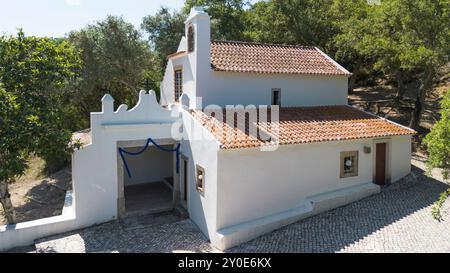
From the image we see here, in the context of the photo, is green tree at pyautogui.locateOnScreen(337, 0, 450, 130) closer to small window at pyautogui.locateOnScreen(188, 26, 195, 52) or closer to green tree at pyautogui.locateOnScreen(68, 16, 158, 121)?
small window at pyautogui.locateOnScreen(188, 26, 195, 52)

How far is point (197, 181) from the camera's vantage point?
14102 millimetres

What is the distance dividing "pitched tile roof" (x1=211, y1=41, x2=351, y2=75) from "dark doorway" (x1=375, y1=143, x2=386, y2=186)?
17.6 feet

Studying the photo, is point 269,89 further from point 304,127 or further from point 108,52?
point 108,52

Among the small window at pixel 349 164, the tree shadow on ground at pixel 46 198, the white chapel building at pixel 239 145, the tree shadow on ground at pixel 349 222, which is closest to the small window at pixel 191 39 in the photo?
the white chapel building at pixel 239 145

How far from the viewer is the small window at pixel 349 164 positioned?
15.9m

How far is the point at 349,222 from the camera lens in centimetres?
1366

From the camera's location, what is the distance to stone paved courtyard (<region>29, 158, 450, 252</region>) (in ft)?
38.9

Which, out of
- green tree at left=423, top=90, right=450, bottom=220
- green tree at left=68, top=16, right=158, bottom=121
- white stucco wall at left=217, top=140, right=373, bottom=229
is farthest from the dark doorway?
green tree at left=68, top=16, right=158, bottom=121

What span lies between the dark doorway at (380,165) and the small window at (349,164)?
208 centimetres

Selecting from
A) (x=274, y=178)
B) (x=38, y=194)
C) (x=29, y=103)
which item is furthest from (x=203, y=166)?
(x=38, y=194)

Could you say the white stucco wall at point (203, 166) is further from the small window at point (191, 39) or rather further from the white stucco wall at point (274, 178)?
the small window at point (191, 39)

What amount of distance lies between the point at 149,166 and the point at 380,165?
14097mm
